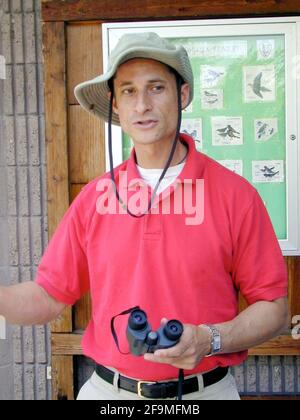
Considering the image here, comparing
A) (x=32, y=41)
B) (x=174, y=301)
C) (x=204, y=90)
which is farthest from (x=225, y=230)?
(x=32, y=41)

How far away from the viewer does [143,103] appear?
1789 mm

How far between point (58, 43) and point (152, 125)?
5.15ft

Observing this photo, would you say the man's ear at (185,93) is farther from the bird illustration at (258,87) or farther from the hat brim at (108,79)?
the bird illustration at (258,87)

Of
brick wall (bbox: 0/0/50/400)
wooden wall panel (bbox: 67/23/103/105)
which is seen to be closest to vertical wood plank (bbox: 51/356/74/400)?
brick wall (bbox: 0/0/50/400)

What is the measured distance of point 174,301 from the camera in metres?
1.73

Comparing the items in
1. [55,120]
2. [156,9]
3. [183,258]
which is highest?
[156,9]

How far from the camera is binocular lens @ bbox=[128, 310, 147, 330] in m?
1.53

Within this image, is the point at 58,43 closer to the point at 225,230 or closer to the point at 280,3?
the point at 280,3

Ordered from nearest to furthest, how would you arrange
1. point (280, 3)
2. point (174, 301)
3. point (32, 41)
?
1. point (174, 301)
2. point (280, 3)
3. point (32, 41)

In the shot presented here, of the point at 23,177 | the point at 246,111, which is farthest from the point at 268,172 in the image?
the point at 23,177

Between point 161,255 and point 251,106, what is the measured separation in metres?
1.70

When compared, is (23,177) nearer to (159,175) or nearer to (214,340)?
(159,175)

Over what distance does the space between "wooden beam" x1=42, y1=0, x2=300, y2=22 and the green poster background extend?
0.13 m

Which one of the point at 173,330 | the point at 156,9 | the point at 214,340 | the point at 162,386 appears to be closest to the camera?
the point at 173,330
